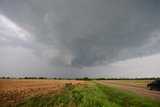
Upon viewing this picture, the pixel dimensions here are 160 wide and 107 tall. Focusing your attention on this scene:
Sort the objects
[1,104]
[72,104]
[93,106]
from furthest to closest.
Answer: [1,104]
[72,104]
[93,106]

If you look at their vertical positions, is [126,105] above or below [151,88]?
below

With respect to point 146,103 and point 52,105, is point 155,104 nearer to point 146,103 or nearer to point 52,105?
point 146,103

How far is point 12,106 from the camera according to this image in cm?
1888

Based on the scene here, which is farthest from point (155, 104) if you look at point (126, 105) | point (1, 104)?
point (1, 104)

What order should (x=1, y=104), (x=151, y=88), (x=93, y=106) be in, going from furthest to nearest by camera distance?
(x=151, y=88), (x=1, y=104), (x=93, y=106)

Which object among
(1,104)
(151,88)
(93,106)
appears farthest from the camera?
(151,88)

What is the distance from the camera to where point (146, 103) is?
63.0ft

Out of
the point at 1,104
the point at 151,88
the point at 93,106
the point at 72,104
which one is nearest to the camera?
the point at 93,106

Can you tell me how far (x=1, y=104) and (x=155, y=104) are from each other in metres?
14.2

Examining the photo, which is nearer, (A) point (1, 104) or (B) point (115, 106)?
(B) point (115, 106)

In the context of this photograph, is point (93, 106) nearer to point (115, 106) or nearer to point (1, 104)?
point (115, 106)

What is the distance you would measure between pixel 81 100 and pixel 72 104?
124cm

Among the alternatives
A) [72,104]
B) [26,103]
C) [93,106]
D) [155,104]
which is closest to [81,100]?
[72,104]

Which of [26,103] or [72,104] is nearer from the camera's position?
[72,104]
